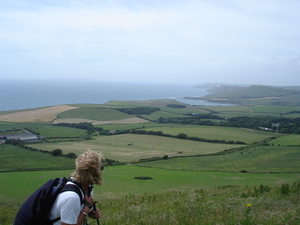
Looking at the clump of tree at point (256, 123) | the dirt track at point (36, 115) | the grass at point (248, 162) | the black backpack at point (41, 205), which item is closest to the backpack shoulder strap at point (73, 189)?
the black backpack at point (41, 205)

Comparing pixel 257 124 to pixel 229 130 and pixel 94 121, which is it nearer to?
pixel 229 130

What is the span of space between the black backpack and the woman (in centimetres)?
6

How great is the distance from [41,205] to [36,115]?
3597 inches

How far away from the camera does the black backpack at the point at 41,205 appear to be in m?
3.36

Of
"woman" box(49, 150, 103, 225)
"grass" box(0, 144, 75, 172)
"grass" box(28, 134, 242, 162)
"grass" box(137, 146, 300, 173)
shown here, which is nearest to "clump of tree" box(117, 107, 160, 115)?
"grass" box(28, 134, 242, 162)

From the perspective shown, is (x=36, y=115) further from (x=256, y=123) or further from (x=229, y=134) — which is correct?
(x=256, y=123)

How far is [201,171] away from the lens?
29.6 meters

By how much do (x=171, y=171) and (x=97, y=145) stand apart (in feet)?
70.0

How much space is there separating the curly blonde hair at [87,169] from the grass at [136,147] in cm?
3371

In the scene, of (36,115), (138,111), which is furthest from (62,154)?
(138,111)

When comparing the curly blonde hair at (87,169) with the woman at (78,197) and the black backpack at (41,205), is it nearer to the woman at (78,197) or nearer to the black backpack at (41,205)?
the woman at (78,197)

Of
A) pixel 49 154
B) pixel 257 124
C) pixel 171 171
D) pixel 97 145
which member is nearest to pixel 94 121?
pixel 97 145

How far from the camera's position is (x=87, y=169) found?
3.54 m

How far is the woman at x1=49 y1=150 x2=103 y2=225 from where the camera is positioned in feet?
10.9
